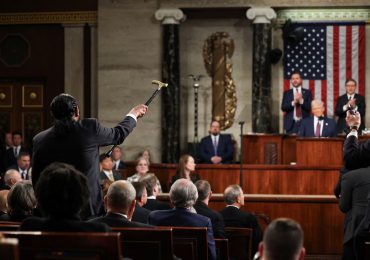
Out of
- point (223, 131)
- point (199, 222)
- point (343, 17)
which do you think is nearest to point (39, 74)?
point (223, 131)

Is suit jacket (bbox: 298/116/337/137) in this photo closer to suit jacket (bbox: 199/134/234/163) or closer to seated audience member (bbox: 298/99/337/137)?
seated audience member (bbox: 298/99/337/137)

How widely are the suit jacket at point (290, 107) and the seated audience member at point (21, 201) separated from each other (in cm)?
921

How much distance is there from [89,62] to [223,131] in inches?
126

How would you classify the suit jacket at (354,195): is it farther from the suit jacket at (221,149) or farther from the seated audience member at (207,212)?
the suit jacket at (221,149)

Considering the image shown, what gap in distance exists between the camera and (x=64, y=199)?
12.2ft

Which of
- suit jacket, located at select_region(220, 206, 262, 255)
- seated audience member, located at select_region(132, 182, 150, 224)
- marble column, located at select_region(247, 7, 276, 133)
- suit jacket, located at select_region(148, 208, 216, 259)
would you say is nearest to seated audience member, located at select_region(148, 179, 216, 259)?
suit jacket, located at select_region(148, 208, 216, 259)

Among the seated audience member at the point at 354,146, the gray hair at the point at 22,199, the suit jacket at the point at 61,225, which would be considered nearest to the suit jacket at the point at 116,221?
the suit jacket at the point at 61,225

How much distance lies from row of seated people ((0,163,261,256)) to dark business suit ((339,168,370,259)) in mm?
862

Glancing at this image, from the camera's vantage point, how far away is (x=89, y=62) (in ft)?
52.6

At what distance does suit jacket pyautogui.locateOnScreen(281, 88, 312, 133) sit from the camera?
1409 cm

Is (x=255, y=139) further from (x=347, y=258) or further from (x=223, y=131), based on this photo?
(x=347, y=258)

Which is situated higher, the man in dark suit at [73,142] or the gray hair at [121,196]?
the man in dark suit at [73,142]

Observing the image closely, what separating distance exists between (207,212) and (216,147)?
22.6 ft

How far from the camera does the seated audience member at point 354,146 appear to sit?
22.7 ft
